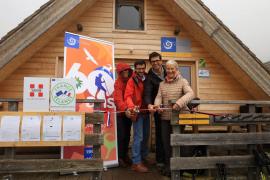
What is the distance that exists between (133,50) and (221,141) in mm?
3324

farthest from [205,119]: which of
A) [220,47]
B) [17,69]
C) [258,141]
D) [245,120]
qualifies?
[17,69]

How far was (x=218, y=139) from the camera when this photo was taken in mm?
4090

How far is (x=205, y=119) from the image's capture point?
404 cm

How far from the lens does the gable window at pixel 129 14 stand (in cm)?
674

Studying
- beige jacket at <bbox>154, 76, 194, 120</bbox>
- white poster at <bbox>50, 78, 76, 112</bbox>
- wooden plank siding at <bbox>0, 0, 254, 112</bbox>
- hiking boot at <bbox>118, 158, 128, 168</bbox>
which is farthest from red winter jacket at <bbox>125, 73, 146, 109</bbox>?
wooden plank siding at <bbox>0, 0, 254, 112</bbox>

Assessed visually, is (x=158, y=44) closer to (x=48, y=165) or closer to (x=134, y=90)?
(x=134, y=90)

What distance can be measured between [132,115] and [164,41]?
3.04 metres

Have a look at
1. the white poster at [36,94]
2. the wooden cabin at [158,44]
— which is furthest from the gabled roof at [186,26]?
the white poster at [36,94]

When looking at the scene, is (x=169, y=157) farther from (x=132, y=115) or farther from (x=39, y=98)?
(x=39, y=98)

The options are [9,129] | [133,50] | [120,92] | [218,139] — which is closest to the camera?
[9,129]

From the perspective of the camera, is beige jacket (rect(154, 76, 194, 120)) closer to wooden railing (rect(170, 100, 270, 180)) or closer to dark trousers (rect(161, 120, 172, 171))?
dark trousers (rect(161, 120, 172, 171))

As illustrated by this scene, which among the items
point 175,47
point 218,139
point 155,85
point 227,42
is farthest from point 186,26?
point 218,139

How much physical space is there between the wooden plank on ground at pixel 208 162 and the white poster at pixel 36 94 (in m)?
2.09

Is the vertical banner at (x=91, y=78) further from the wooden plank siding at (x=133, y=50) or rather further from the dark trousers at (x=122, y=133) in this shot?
the wooden plank siding at (x=133, y=50)
